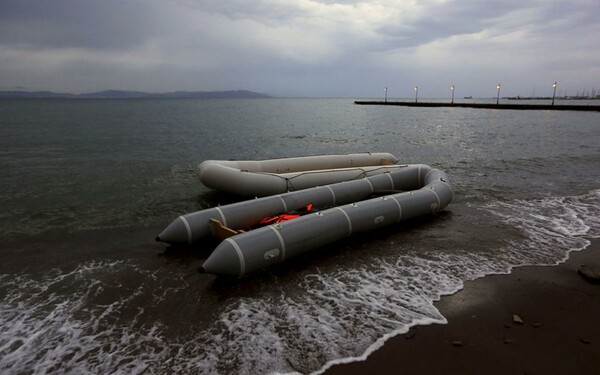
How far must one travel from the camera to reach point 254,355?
4.80 m

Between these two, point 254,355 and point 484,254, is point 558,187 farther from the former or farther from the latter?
point 254,355

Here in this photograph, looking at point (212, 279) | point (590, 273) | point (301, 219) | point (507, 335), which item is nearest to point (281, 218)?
point (301, 219)

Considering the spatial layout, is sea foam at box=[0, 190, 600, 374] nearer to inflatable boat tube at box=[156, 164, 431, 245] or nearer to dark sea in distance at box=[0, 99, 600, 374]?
dark sea in distance at box=[0, 99, 600, 374]

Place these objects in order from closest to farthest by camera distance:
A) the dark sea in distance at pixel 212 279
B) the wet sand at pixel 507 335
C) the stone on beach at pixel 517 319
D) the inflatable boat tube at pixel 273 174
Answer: the wet sand at pixel 507 335 → the dark sea in distance at pixel 212 279 → the stone on beach at pixel 517 319 → the inflatable boat tube at pixel 273 174

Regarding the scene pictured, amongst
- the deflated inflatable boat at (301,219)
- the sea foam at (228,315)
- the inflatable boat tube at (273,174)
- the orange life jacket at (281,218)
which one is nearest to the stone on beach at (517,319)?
the sea foam at (228,315)

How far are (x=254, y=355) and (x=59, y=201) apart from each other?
11.4 m

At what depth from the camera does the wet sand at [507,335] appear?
14.8 feet

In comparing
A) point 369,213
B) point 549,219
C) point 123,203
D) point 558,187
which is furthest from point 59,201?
point 558,187

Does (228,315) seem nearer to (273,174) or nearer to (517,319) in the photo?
(517,319)

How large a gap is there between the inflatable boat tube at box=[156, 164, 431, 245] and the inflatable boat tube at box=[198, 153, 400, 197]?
0.95 m

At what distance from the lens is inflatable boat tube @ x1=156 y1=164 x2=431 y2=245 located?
798 cm

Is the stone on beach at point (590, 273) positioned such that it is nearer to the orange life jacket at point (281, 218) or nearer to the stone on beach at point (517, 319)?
the stone on beach at point (517, 319)

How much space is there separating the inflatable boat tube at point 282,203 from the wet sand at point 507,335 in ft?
15.2

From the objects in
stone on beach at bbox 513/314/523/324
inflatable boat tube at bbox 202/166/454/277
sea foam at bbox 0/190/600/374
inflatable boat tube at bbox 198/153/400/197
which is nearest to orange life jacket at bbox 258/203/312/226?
inflatable boat tube at bbox 202/166/454/277
